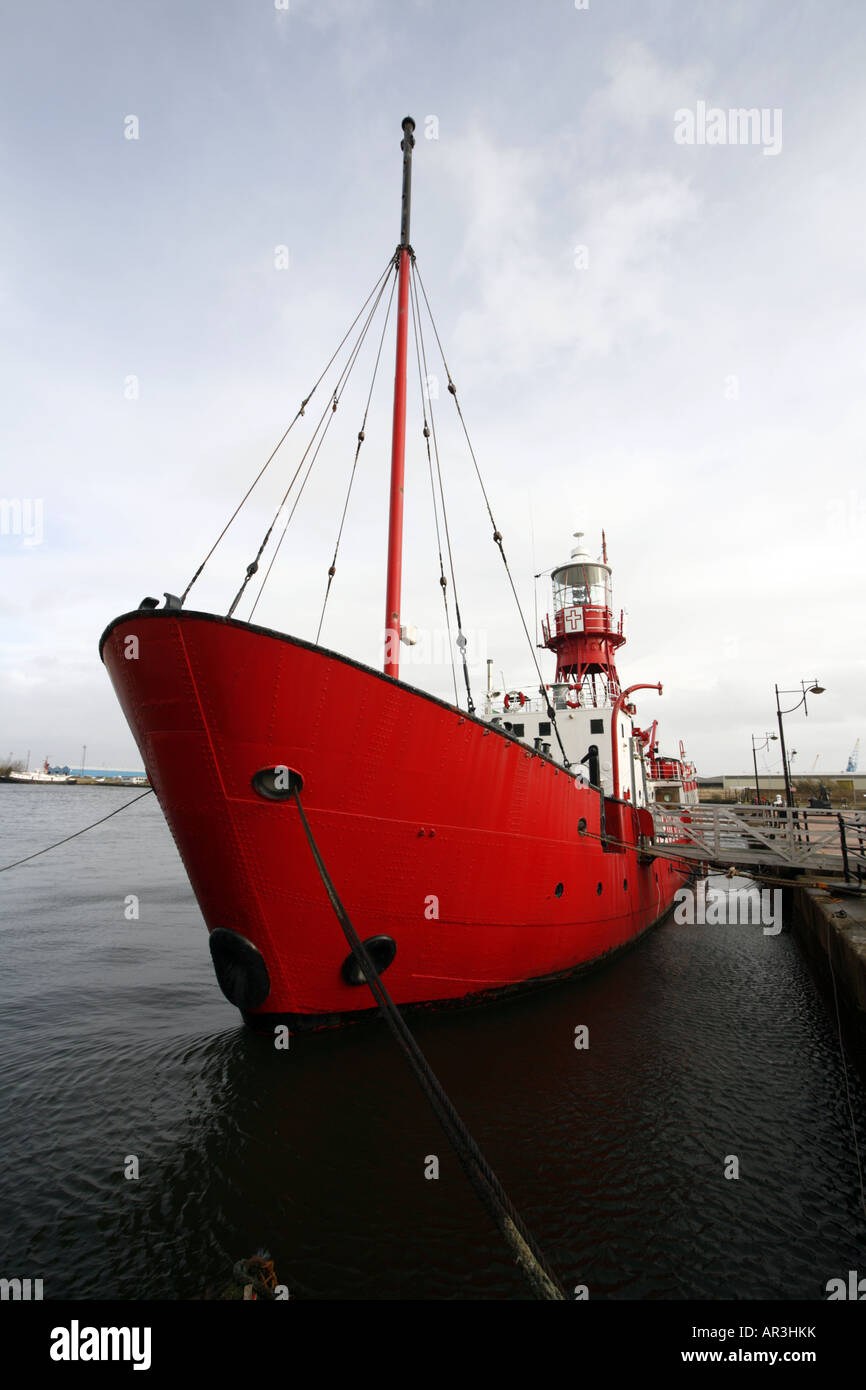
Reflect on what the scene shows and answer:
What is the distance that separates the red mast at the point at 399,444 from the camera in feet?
23.7

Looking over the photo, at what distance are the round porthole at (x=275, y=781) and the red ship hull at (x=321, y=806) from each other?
69 millimetres

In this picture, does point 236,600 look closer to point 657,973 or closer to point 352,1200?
point 352,1200

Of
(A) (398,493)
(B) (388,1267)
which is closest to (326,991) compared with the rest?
(B) (388,1267)

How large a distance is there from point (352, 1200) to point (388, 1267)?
2.31 feet

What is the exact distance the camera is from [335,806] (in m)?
5.93

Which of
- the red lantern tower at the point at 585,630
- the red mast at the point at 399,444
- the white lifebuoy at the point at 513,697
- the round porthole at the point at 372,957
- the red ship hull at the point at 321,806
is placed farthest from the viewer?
the red lantern tower at the point at 585,630

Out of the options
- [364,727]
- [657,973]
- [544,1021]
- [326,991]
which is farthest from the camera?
[657,973]

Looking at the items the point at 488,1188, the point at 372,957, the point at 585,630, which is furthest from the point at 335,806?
the point at 585,630

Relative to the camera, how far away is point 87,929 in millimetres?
14594

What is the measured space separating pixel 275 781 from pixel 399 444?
16.3 feet

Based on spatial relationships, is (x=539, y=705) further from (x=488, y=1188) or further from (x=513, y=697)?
(x=488, y=1188)

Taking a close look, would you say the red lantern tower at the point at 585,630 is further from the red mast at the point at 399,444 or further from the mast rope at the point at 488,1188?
the mast rope at the point at 488,1188

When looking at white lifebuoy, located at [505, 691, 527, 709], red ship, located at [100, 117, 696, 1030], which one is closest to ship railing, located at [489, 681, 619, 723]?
white lifebuoy, located at [505, 691, 527, 709]

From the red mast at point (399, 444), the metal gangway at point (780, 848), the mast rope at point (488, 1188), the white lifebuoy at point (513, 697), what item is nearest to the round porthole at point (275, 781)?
the red mast at point (399, 444)
